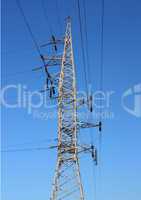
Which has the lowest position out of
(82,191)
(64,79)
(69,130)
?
(82,191)

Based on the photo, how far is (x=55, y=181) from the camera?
5175 cm

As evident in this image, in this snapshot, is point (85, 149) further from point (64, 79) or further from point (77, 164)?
point (64, 79)

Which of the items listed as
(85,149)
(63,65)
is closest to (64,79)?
(63,65)

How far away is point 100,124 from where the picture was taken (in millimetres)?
54312

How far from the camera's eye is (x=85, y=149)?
54.0 m

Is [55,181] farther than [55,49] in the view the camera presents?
No

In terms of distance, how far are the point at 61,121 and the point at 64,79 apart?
130 inches

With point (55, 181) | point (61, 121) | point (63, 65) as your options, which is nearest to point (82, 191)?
point (55, 181)

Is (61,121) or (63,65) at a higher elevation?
(63,65)

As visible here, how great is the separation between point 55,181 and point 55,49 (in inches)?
408

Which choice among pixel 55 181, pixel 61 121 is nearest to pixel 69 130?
pixel 61 121

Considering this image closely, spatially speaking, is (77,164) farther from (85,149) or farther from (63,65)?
(63,65)

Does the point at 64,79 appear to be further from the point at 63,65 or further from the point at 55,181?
the point at 55,181

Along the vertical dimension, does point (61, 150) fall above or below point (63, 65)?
below
